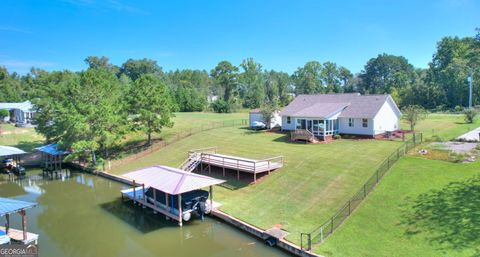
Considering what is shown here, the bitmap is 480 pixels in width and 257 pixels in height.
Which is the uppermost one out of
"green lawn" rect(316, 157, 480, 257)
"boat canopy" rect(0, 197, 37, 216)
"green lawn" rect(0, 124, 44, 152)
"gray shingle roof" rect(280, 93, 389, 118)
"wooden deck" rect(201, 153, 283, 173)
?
"gray shingle roof" rect(280, 93, 389, 118)

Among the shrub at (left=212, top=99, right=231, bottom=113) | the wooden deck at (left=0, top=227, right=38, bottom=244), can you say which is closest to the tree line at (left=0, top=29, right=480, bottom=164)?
the shrub at (left=212, top=99, right=231, bottom=113)

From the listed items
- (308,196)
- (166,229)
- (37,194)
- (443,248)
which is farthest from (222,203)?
(37,194)

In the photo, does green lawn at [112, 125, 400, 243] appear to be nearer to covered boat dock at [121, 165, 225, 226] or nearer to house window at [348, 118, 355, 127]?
covered boat dock at [121, 165, 225, 226]

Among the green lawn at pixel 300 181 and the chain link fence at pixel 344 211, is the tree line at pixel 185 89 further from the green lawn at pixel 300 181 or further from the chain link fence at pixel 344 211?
the chain link fence at pixel 344 211

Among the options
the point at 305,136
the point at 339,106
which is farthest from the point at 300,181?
the point at 339,106

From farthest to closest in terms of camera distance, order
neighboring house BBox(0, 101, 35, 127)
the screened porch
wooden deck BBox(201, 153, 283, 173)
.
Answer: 1. neighboring house BBox(0, 101, 35, 127)
2. the screened porch
3. wooden deck BBox(201, 153, 283, 173)

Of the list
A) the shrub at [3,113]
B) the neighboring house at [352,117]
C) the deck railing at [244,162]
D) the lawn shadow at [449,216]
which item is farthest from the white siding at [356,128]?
the shrub at [3,113]
